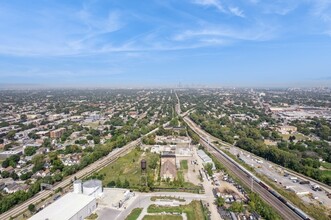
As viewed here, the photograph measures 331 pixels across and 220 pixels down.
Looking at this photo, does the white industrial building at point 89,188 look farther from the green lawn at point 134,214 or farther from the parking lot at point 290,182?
the parking lot at point 290,182

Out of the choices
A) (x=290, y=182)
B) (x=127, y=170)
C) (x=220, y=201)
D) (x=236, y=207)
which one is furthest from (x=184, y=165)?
(x=236, y=207)

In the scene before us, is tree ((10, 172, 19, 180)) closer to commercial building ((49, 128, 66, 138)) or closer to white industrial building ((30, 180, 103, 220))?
white industrial building ((30, 180, 103, 220))

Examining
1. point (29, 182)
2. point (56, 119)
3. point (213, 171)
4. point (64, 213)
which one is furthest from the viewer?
point (56, 119)

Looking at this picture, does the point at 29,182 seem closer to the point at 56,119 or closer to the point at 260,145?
the point at 260,145

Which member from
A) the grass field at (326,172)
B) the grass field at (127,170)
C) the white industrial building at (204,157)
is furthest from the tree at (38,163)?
the grass field at (326,172)

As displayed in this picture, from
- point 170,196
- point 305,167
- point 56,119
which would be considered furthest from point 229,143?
point 56,119

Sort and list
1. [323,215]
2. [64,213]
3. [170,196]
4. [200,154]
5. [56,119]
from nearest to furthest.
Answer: [64,213], [323,215], [170,196], [200,154], [56,119]
